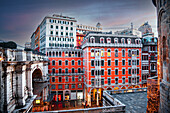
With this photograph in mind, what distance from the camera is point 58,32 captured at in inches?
1767

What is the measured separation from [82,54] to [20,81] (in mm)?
29060

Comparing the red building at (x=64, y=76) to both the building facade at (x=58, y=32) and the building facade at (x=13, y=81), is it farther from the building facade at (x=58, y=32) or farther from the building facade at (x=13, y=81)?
the building facade at (x=13, y=81)

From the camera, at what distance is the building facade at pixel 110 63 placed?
31.5 metres

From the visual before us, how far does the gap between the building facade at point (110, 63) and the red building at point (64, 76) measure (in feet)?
16.9

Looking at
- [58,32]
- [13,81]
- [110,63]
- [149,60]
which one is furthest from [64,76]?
[149,60]

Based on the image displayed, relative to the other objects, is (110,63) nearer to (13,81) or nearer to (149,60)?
(149,60)

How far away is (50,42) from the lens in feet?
142

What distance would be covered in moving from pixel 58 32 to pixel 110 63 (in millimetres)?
26022

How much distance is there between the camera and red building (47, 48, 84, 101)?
3634 cm

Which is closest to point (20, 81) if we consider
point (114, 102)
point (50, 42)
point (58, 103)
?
point (114, 102)

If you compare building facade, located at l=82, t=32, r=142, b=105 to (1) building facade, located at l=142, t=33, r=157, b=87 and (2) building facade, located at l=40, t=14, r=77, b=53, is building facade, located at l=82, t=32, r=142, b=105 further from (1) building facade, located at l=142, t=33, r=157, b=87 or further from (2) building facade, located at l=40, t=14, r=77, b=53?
(2) building facade, located at l=40, t=14, r=77, b=53

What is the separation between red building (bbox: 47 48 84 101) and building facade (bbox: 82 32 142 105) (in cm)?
516

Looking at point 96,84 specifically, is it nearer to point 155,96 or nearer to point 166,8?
point 155,96

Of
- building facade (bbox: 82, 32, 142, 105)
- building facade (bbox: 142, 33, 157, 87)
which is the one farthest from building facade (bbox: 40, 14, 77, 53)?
building facade (bbox: 142, 33, 157, 87)
